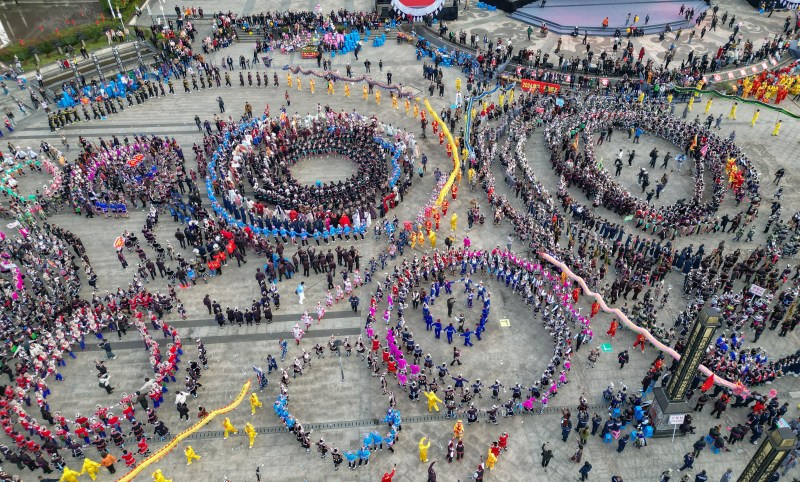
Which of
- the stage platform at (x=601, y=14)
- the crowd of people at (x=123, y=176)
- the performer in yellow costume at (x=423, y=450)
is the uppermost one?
the stage platform at (x=601, y=14)

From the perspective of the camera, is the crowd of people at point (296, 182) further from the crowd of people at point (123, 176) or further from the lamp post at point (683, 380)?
the lamp post at point (683, 380)

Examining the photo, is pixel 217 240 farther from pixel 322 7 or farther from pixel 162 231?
pixel 322 7

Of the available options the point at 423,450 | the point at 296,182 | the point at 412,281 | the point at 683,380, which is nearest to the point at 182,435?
the point at 423,450

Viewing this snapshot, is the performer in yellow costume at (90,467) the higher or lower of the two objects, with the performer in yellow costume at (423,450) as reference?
higher

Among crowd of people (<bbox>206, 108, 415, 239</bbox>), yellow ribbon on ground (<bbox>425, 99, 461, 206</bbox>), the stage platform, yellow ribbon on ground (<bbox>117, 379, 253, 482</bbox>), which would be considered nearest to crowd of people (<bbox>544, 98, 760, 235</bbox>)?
yellow ribbon on ground (<bbox>425, 99, 461, 206</bbox>)

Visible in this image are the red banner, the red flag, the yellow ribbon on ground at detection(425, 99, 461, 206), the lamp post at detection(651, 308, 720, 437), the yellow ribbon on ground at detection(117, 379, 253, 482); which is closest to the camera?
the lamp post at detection(651, 308, 720, 437)

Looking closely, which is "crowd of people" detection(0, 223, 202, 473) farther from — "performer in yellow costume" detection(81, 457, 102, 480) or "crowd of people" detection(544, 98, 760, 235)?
"crowd of people" detection(544, 98, 760, 235)

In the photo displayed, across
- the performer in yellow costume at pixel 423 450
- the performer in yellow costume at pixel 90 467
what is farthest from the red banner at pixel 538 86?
the performer in yellow costume at pixel 90 467
